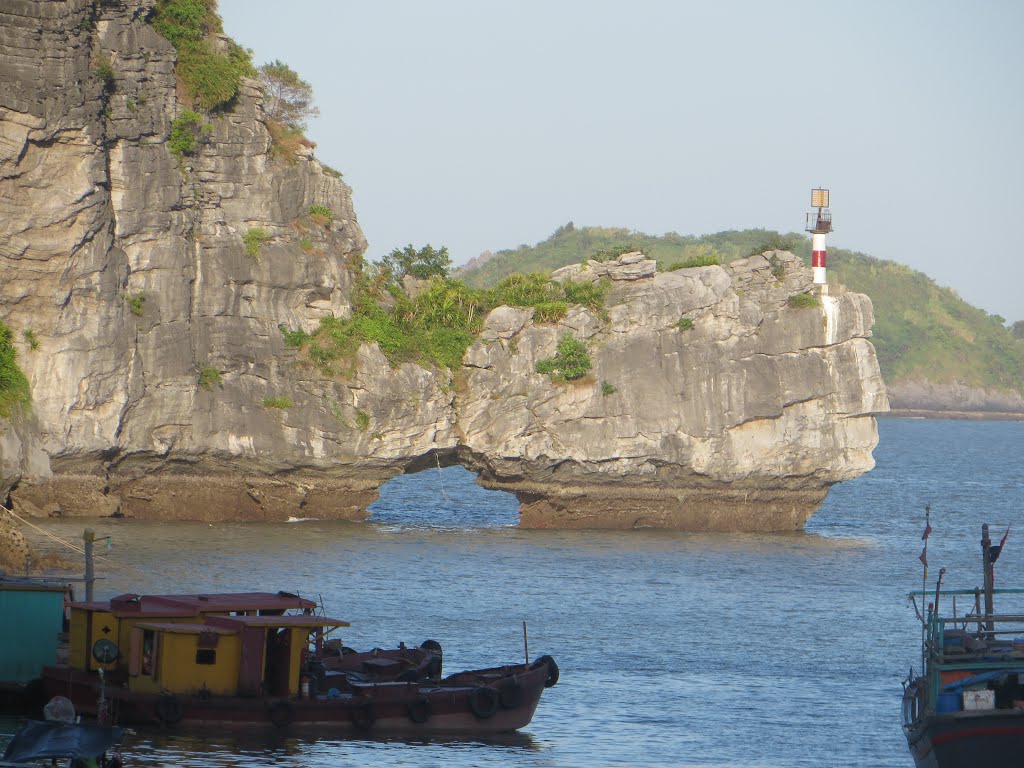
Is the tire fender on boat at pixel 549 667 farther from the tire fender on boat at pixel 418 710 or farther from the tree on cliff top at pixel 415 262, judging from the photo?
the tree on cliff top at pixel 415 262

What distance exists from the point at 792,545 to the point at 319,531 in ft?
47.5

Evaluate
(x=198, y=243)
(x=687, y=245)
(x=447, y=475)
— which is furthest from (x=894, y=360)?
(x=198, y=243)

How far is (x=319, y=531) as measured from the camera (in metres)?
44.8

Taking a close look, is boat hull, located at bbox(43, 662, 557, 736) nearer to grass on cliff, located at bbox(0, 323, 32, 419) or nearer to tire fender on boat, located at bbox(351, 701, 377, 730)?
tire fender on boat, located at bbox(351, 701, 377, 730)

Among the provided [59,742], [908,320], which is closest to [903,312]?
[908,320]

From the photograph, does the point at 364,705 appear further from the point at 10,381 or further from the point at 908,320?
the point at 908,320

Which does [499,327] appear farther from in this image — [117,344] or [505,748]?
[505,748]

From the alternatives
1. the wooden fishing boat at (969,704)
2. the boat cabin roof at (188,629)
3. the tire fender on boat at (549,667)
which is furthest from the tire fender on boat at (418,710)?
the wooden fishing boat at (969,704)

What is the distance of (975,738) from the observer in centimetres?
1905

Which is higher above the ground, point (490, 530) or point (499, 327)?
point (499, 327)

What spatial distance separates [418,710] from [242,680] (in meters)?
2.83

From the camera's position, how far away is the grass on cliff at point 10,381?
39312 millimetres

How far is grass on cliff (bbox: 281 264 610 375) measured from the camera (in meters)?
47.0

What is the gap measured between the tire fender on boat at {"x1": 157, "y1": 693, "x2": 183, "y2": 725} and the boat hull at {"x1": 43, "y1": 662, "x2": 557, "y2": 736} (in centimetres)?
2
